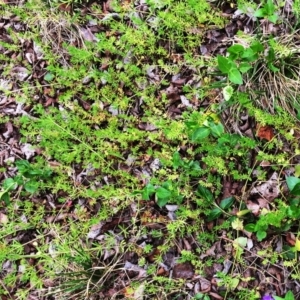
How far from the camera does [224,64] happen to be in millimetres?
2477

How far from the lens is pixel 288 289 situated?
2.52 metres

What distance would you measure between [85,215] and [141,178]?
430 mm

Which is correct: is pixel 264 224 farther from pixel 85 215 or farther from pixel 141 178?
pixel 85 215

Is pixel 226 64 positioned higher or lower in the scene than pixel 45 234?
higher

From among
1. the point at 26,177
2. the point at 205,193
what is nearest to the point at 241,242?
the point at 205,193

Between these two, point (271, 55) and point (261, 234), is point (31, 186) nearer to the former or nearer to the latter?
point (261, 234)

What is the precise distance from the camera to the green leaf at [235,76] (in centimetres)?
247

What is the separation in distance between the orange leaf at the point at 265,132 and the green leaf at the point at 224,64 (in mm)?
391

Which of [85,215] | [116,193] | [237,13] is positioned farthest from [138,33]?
[85,215]

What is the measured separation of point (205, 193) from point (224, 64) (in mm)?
723

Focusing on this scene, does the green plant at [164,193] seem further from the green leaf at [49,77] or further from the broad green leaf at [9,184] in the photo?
the green leaf at [49,77]

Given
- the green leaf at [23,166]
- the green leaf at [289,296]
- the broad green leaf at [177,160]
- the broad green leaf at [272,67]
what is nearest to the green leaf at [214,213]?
the broad green leaf at [177,160]

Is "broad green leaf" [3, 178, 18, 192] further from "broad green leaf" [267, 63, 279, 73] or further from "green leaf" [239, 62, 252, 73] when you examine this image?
"broad green leaf" [267, 63, 279, 73]

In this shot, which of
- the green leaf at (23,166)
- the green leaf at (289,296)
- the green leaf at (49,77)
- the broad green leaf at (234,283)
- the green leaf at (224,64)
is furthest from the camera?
the green leaf at (49,77)
